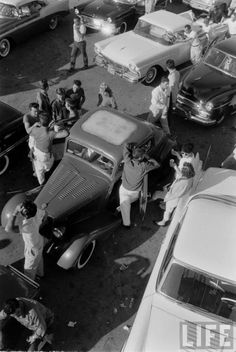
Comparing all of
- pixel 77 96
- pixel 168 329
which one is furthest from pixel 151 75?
pixel 168 329

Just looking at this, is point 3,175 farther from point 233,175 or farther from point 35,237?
point 233,175

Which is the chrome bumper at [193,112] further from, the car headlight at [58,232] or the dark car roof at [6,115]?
the car headlight at [58,232]

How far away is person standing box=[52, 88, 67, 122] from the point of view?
9.00 meters

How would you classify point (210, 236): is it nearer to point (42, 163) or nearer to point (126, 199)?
point (126, 199)

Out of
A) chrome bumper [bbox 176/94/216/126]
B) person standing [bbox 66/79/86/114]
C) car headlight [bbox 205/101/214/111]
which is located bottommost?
chrome bumper [bbox 176/94/216/126]

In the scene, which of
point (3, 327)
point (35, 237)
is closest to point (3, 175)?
Result: point (35, 237)

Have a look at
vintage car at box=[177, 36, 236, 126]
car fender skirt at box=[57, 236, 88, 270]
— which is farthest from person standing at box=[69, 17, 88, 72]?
car fender skirt at box=[57, 236, 88, 270]

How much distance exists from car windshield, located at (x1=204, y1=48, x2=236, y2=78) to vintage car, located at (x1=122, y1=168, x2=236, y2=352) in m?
5.91

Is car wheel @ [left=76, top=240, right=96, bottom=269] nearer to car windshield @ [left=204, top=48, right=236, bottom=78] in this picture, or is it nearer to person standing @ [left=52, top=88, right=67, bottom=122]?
person standing @ [left=52, top=88, right=67, bottom=122]

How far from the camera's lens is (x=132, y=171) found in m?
7.18

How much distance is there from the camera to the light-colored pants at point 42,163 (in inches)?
314

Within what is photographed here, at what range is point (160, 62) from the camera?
1185cm

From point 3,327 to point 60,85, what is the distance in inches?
→ 313

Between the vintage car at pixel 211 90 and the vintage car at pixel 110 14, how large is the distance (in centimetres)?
394
